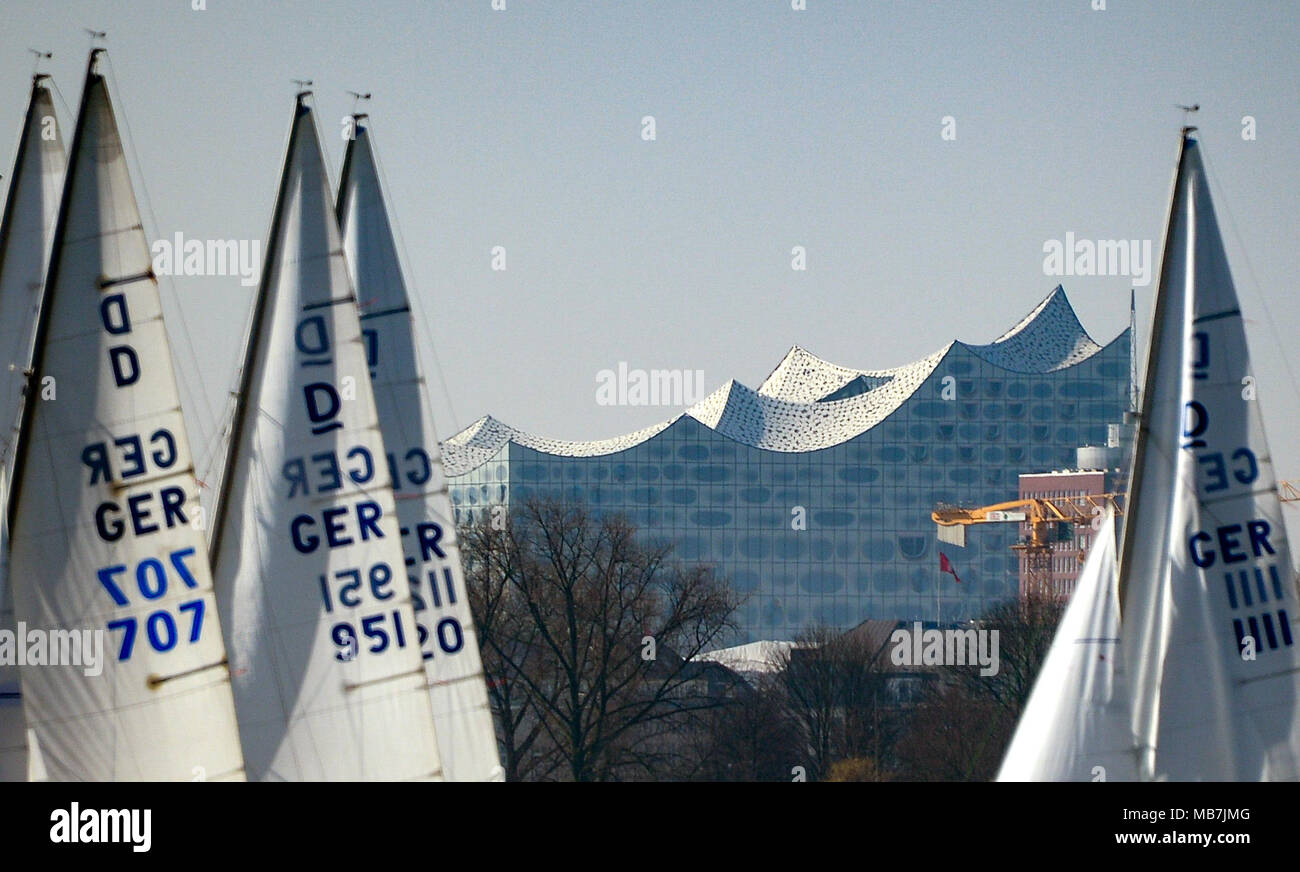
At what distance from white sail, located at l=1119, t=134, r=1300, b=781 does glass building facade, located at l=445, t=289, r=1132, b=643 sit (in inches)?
6463

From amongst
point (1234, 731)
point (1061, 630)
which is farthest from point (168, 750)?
point (1234, 731)

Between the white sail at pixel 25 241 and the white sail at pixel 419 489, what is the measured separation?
10.8 feet

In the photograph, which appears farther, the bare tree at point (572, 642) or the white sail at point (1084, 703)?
the bare tree at point (572, 642)

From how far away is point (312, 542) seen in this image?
17359 mm

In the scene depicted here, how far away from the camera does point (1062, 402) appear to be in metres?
190

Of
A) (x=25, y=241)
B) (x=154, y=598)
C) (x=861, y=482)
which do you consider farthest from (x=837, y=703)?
(x=861, y=482)

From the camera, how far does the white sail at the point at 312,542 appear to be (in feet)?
56.0

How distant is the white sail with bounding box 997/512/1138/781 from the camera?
638 inches
